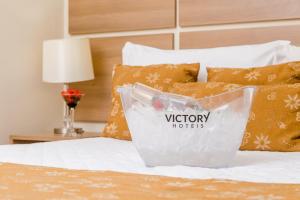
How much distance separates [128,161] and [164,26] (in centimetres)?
152

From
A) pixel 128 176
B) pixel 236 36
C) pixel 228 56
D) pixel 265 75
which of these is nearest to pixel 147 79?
pixel 228 56

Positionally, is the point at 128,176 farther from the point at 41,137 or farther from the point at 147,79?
the point at 41,137

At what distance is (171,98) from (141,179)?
397 mm

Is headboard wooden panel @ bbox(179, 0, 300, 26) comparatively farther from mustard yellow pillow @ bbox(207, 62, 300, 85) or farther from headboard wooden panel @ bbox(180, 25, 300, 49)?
mustard yellow pillow @ bbox(207, 62, 300, 85)

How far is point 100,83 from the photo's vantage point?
11.3ft

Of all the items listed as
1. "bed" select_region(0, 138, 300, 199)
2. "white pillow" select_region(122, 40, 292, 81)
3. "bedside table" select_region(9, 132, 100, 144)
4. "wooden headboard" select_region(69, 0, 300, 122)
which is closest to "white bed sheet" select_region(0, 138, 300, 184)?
"bed" select_region(0, 138, 300, 199)

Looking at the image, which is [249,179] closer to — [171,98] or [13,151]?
[171,98]

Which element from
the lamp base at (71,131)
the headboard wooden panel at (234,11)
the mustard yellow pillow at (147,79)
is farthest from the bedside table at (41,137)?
the headboard wooden panel at (234,11)

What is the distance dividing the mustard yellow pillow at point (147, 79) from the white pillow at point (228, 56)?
0.35 feet

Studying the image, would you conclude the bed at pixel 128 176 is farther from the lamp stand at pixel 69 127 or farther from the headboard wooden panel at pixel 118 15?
the headboard wooden panel at pixel 118 15

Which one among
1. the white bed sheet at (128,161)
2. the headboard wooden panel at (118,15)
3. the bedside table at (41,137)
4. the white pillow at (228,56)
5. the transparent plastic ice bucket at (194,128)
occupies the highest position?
the headboard wooden panel at (118,15)

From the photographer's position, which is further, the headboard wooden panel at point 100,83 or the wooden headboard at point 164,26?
the headboard wooden panel at point 100,83

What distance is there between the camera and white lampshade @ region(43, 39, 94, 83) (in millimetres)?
Answer: 3277

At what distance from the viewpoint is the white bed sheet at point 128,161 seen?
1522 millimetres
